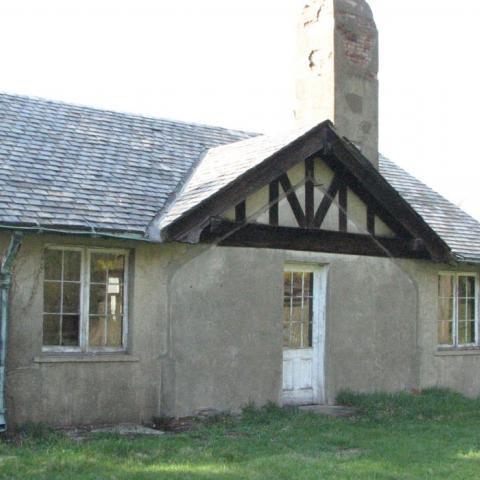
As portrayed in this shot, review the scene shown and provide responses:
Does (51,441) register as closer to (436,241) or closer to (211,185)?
(211,185)

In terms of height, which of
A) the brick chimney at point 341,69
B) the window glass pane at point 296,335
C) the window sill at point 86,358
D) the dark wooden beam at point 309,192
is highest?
the brick chimney at point 341,69

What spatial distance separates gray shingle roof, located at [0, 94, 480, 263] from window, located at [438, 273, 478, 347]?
753mm

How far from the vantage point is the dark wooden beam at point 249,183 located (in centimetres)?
1198

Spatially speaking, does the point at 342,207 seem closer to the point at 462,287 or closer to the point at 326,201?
the point at 326,201

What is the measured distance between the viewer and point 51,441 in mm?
10078

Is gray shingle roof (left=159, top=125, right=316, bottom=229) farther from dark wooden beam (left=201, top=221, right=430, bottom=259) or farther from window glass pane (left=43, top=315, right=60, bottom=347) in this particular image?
window glass pane (left=43, top=315, right=60, bottom=347)

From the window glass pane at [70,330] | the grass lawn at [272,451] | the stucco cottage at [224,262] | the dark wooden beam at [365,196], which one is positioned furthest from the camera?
the dark wooden beam at [365,196]

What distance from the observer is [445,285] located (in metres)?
16.0

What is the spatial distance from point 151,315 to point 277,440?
9.03 feet

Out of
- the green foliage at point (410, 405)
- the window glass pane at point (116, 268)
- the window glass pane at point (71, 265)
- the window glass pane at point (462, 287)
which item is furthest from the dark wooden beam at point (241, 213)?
the window glass pane at point (462, 287)

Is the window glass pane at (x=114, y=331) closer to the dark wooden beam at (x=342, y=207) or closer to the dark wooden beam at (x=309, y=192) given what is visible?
the dark wooden beam at (x=309, y=192)

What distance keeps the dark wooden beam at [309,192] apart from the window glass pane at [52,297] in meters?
4.08

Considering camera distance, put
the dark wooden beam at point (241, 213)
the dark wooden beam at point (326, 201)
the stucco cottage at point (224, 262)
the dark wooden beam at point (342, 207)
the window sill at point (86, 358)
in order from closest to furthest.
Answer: the window sill at point (86, 358)
the stucco cottage at point (224, 262)
the dark wooden beam at point (241, 213)
the dark wooden beam at point (326, 201)
the dark wooden beam at point (342, 207)

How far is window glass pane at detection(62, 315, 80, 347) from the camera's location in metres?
11.7
